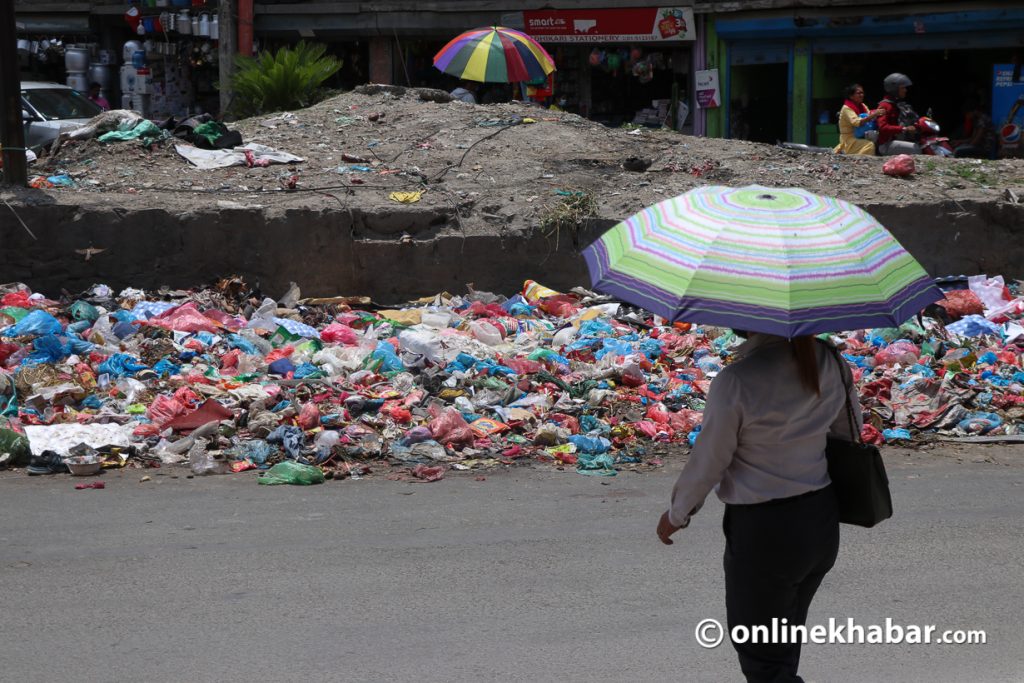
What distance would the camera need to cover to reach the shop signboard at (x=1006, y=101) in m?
18.0

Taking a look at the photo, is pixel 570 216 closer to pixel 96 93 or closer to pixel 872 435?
pixel 872 435

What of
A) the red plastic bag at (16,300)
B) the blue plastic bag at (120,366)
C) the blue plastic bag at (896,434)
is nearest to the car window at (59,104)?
the red plastic bag at (16,300)

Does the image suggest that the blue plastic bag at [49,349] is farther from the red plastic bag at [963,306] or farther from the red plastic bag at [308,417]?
the red plastic bag at [963,306]

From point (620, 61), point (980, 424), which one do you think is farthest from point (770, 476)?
point (620, 61)

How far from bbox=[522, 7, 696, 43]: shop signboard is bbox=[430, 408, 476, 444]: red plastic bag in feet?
49.3

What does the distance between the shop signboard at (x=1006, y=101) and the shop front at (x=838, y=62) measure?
45 cm

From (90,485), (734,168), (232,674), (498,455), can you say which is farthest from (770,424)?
(734,168)

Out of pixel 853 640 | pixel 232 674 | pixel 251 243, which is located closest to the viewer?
pixel 232 674

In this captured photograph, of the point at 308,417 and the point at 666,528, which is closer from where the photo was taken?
the point at 666,528

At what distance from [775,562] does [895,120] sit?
12.2 m

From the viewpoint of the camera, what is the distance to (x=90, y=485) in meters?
6.73

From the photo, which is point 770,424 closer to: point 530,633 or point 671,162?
point 530,633

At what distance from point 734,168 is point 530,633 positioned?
8517 millimetres

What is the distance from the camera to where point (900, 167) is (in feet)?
39.2
